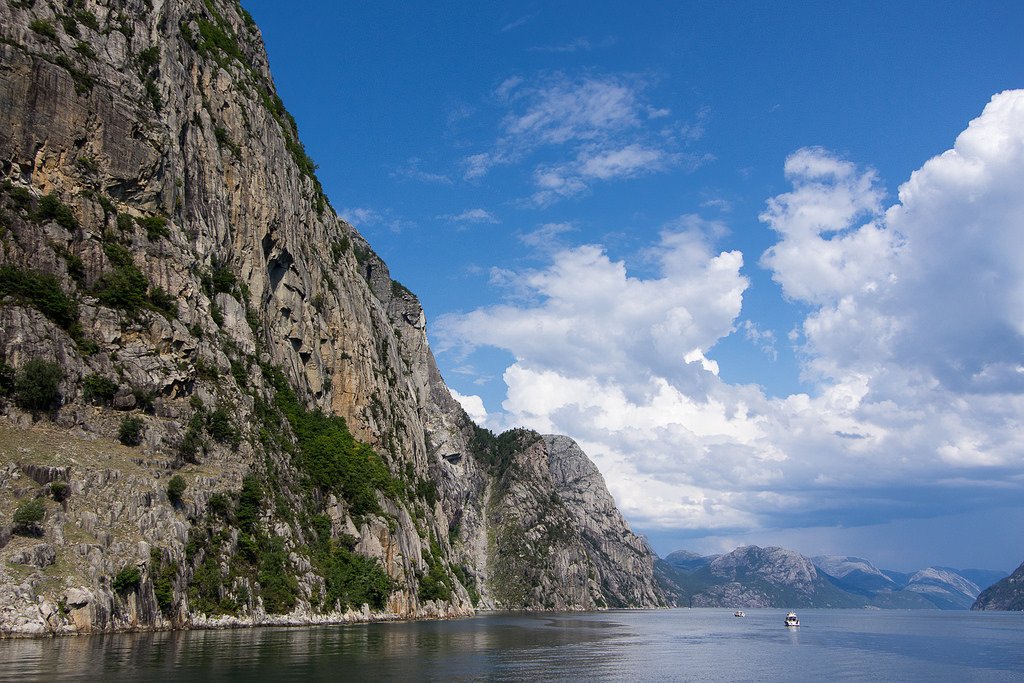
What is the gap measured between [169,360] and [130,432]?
37.4ft

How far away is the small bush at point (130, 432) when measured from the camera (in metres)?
73.1

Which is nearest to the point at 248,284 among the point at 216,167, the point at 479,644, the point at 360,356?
the point at 216,167

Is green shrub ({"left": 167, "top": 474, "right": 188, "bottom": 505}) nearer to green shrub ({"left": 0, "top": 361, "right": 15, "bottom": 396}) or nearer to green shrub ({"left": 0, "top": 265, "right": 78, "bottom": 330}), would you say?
green shrub ({"left": 0, "top": 361, "right": 15, "bottom": 396})

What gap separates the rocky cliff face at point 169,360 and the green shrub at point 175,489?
3.24ft

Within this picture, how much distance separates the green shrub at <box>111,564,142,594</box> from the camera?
2424 inches

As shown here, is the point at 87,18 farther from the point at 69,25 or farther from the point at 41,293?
the point at 41,293

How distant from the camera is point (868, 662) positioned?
7262 centimetres

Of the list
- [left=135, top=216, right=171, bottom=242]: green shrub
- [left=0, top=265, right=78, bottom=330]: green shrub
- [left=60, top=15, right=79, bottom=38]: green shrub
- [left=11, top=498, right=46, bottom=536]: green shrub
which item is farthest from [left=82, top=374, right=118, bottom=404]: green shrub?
[left=60, top=15, right=79, bottom=38]: green shrub

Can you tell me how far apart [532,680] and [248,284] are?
80.1 meters

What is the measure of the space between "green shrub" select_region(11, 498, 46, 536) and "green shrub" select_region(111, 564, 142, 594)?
6.59 metres

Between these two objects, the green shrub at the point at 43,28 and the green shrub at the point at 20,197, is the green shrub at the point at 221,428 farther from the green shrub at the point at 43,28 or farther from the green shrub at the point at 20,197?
the green shrub at the point at 43,28

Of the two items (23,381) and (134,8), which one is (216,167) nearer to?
(134,8)

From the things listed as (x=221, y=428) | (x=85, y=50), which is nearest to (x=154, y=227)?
(x=85, y=50)

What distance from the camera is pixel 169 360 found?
82.9 m
